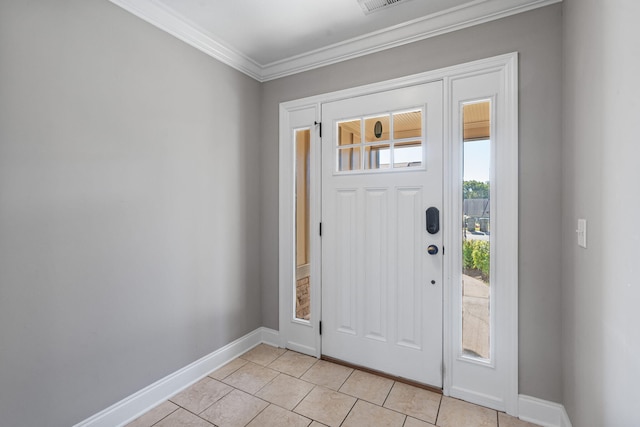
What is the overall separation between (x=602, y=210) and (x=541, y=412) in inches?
52.3

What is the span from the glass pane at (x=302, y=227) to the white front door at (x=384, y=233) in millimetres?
216

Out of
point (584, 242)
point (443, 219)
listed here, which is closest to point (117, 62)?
point (443, 219)

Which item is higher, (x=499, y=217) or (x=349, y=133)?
(x=349, y=133)

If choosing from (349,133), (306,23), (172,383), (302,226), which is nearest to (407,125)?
(349,133)

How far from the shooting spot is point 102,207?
5.45 ft

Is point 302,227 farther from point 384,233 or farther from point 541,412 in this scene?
point 541,412

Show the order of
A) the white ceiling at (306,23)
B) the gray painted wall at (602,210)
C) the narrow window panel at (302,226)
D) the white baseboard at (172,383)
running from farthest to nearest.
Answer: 1. the narrow window panel at (302,226)
2. the white ceiling at (306,23)
3. the white baseboard at (172,383)
4. the gray painted wall at (602,210)

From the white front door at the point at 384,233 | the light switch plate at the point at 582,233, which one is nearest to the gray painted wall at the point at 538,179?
the light switch plate at the point at 582,233

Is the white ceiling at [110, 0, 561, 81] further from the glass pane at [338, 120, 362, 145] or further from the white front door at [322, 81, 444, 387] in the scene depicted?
the glass pane at [338, 120, 362, 145]

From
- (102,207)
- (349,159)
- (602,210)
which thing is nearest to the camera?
(602,210)

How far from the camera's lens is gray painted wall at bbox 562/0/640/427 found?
3.03 feet

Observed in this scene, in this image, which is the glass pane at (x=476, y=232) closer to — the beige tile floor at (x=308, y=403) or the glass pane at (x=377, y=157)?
the beige tile floor at (x=308, y=403)

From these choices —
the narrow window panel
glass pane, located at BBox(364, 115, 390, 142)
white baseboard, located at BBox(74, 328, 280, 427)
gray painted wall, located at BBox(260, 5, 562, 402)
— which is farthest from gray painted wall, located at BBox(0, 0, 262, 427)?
gray painted wall, located at BBox(260, 5, 562, 402)

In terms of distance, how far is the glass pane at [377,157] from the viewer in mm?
2223
